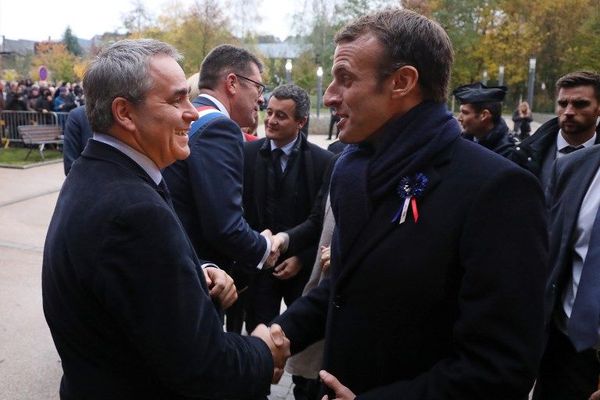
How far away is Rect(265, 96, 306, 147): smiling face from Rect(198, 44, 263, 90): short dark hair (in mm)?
835

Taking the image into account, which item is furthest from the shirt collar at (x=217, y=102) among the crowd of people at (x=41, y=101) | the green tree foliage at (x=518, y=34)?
the green tree foliage at (x=518, y=34)

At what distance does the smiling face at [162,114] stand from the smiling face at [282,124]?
→ 7.24 ft

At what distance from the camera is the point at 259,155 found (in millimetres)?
4043

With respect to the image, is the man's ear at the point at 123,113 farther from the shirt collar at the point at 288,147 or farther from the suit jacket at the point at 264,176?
the shirt collar at the point at 288,147

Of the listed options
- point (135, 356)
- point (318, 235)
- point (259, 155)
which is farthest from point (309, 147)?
point (135, 356)

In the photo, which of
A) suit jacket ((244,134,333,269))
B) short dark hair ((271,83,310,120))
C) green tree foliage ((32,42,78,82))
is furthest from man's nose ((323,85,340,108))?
green tree foliage ((32,42,78,82))

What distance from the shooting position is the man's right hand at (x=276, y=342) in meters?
1.92

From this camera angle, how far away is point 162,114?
5.71ft

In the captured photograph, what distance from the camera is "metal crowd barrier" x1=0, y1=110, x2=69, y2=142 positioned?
15070mm

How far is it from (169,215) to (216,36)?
3213 cm

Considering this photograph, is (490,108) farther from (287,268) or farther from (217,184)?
(217,184)

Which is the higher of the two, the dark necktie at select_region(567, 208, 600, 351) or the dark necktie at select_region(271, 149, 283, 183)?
the dark necktie at select_region(271, 149, 283, 183)

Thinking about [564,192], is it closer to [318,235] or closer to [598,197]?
[598,197]

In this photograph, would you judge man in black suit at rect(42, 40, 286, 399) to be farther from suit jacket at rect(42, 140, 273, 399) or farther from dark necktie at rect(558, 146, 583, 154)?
dark necktie at rect(558, 146, 583, 154)
